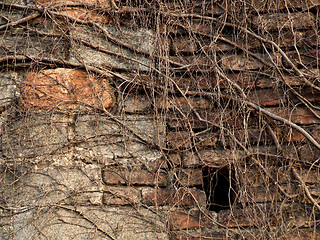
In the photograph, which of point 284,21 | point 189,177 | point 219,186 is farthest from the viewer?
point 219,186

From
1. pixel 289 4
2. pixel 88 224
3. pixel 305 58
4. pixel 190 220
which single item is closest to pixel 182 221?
pixel 190 220

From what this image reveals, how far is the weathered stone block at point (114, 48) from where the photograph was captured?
212 cm

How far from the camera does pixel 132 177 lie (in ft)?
6.41

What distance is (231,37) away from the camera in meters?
2.21

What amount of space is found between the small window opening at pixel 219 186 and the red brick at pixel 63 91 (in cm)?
63

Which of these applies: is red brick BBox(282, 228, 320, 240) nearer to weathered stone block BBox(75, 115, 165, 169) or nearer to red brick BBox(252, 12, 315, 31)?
weathered stone block BBox(75, 115, 165, 169)

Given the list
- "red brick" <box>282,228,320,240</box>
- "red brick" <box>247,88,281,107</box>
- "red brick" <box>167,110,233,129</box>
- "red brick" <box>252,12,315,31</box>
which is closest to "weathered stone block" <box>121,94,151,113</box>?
"red brick" <box>167,110,233,129</box>

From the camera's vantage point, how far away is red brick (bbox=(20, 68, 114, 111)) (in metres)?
2.02

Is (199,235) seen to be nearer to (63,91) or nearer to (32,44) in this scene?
(63,91)

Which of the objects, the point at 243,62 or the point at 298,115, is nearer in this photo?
the point at 298,115

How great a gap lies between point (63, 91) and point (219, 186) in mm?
1055

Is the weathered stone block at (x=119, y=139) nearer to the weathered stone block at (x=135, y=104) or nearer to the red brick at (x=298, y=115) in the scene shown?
the weathered stone block at (x=135, y=104)

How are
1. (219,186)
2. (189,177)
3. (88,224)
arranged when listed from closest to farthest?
(88,224) < (189,177) < (219,186)

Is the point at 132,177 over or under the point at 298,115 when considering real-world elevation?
under
